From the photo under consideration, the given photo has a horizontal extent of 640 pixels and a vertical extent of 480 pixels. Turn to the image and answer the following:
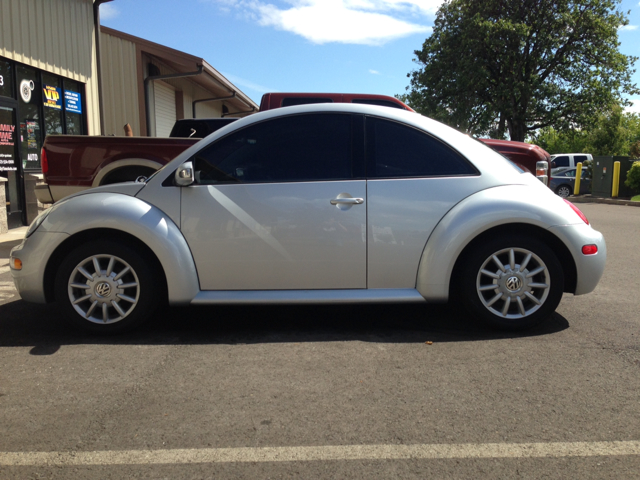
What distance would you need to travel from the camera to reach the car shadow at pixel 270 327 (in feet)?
13.8

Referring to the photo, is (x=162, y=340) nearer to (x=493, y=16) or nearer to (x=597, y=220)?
(x=597, y=220)

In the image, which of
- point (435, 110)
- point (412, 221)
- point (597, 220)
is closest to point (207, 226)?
point (412, 221)

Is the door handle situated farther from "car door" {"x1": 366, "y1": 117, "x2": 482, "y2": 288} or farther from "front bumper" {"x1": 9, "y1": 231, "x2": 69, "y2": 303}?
"front bumper" {"x1": 9, "y1": 231, "x2": 69, "y2": 303}

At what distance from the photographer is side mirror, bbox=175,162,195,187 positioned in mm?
4188

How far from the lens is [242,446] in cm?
262

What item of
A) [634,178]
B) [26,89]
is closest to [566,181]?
[634,178]

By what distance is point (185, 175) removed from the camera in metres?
4.18

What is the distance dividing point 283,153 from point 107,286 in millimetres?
1643

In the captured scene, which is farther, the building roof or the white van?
the white van

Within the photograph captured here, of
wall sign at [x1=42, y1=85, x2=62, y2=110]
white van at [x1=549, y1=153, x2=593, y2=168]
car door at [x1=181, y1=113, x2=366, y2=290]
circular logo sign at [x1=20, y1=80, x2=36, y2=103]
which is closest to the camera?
car door at [x1=181, y1=113, x2=366, y2=290]

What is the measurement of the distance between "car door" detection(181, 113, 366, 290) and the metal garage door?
13.9 m

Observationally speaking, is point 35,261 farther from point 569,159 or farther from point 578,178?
point 569,159

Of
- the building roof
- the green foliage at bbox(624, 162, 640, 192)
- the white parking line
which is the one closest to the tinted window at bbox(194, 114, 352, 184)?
the white parking line

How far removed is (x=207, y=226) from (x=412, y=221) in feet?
4.96
